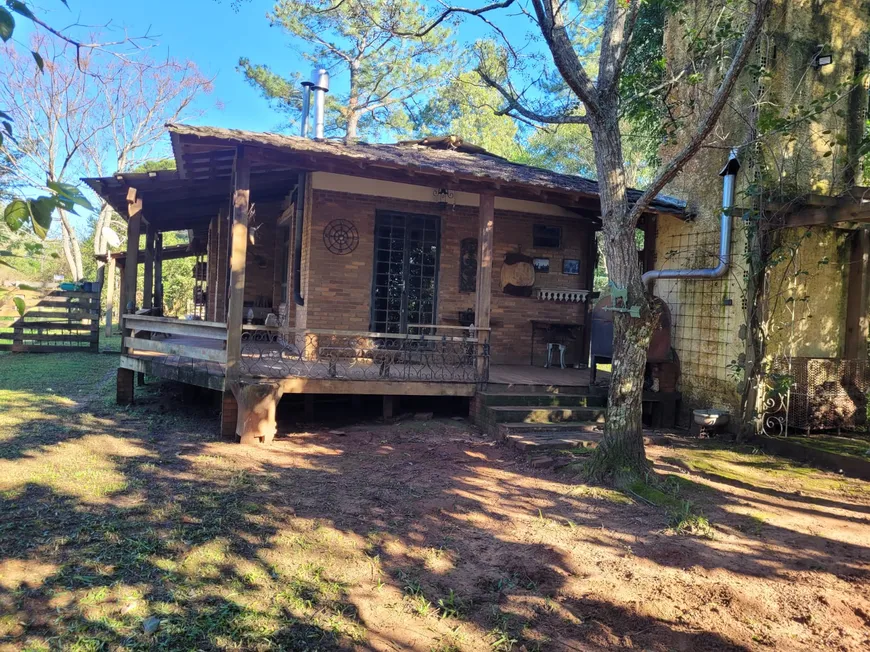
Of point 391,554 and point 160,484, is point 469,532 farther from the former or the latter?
point 160,484

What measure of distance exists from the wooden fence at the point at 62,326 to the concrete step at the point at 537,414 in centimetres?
1241

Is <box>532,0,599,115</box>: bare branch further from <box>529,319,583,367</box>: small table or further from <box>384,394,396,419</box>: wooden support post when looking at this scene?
<box>529,319,583,367</box>: small table

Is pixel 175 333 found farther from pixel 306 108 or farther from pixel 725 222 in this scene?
pixel 725 222

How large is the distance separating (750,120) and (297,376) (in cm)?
662

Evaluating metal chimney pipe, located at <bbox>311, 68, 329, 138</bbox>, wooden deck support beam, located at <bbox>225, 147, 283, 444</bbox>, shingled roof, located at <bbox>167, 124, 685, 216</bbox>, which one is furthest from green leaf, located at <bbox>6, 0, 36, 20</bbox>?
metal chimney pipe, located at <bbox>311, 68, 329, 138</bbox>

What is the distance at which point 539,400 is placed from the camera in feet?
25.1

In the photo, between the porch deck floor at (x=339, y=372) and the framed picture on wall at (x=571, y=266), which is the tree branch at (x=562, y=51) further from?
the framed picture on wall at (x=571, y=266)

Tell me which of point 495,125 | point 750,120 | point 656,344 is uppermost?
point 495,125

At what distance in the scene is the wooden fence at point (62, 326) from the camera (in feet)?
48.1

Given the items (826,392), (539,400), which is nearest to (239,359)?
(539,400)

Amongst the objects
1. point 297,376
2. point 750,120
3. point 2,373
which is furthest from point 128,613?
point 2,373

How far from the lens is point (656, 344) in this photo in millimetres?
8227

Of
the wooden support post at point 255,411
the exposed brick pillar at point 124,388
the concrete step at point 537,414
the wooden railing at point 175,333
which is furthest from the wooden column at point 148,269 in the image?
the concrete step at point 537,414

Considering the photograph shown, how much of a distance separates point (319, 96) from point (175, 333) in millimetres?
5593
